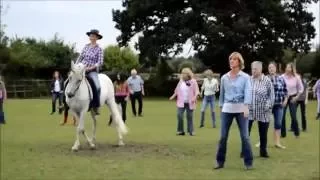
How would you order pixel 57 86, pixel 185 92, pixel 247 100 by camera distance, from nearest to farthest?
pixel 247 100
pixel 185 92
pixel 57 86

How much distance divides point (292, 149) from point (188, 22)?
35.9 meters

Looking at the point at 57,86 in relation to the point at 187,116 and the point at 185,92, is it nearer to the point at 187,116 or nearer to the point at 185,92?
the point at 185,92

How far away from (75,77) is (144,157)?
8.41 ft

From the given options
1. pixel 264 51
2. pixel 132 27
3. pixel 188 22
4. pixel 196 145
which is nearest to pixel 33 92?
pixel 132 27

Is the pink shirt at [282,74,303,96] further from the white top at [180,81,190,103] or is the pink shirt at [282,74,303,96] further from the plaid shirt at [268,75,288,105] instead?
the white top at [180,81,190,103]

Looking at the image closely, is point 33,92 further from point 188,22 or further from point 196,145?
point 196,145

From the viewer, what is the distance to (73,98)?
1427 cm

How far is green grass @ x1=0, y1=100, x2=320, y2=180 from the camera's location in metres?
10.7

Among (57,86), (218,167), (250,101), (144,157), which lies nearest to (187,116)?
(144,157)

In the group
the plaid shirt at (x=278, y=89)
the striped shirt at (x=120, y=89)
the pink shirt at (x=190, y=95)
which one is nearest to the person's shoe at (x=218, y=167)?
the plaid shirt at (x=278, y=89)

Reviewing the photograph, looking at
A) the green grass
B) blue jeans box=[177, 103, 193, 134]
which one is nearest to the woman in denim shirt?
the green grass

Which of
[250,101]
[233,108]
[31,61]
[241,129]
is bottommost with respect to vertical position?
[241,129]

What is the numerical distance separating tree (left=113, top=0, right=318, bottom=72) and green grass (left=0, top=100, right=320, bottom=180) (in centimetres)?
2948

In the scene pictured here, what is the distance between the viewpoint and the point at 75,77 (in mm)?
14023
